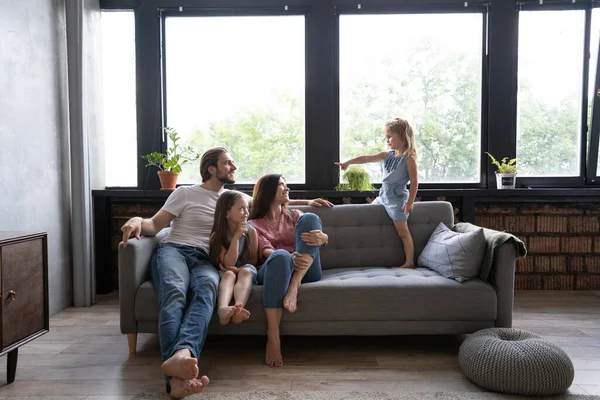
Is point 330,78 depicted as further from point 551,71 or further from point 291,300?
point 291,300

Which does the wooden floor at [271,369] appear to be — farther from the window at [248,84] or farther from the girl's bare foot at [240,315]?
the window at [248,84]

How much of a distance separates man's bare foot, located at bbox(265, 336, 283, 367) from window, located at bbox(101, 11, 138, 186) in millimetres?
2474

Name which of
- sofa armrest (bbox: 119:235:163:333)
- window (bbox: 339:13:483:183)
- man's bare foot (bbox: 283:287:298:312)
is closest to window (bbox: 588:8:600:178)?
window (bbox: 339:13:483:183)

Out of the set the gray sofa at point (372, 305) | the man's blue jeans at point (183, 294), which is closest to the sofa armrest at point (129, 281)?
the gray sofa at point (372, 305)

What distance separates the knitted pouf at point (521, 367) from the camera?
2094 mm

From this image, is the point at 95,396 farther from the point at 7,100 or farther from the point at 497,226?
the point at 497,226

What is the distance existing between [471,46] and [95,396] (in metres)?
3.92

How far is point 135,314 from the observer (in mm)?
2619

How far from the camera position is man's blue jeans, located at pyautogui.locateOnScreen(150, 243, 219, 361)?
85.2 inches

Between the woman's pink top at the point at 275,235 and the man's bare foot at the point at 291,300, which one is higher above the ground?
the woman's pink top at the point at 275,235

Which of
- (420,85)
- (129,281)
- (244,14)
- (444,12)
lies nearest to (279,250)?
(129,281)

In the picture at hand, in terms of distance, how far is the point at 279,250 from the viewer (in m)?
2.61

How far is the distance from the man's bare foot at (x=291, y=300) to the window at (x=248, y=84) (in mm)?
1900

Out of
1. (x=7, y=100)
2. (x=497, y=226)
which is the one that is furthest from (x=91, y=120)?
(x=497, y=226)
